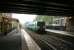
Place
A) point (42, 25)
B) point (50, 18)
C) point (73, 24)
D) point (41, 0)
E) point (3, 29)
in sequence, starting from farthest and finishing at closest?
point (50, 18), point (73, 24), point (42, 25), point (3, 29), point (41, 0)

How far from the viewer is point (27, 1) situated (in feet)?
43.3

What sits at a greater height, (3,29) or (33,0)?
(33,0)

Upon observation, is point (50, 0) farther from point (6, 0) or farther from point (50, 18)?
point (50, 18)

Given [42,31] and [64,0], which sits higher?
[64,0]

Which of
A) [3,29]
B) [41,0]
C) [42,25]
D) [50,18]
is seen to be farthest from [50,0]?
[50,18]

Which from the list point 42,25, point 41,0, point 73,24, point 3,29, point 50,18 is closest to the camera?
point 41,0

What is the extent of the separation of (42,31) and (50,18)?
120ft

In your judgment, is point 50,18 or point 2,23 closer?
point 2,23

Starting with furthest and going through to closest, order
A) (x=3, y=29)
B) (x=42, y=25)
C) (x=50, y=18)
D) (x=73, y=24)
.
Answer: (x=50, y=18), (x=73, y=24), (x=42, y=25), (x=3, y=29)

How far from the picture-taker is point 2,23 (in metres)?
33.2

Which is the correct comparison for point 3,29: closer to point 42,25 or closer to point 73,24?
point 42,25

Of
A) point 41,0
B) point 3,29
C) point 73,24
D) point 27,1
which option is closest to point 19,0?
point 27,1

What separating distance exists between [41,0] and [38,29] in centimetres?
2731

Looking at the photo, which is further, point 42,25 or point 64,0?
point 42,25
